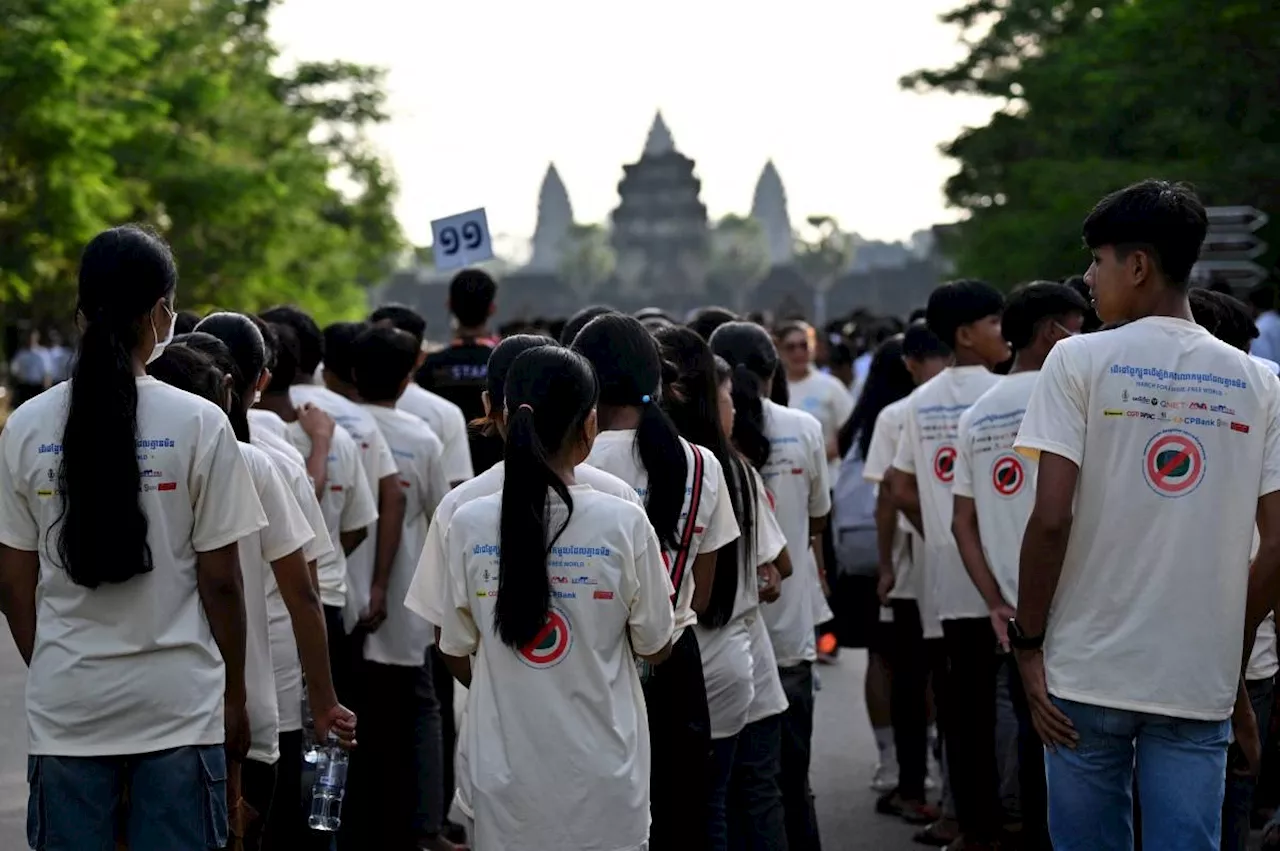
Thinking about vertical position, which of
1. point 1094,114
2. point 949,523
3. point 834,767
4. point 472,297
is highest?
point 1094,114

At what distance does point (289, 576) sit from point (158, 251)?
0.83 m

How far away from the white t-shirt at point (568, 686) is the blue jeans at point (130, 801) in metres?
0.57

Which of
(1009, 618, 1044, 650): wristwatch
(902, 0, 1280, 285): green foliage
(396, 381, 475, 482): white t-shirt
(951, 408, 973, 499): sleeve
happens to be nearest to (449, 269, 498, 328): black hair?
(396, 381, 475, 482): white t-shirt

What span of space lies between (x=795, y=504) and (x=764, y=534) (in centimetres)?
79

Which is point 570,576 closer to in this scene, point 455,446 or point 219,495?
point 219,495

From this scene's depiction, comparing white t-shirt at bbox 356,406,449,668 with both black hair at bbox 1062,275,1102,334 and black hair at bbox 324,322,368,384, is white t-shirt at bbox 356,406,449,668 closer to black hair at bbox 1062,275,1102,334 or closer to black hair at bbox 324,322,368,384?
black hair at bbox 324,322,368,384

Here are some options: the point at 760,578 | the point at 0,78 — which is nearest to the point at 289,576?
the point at 760,578

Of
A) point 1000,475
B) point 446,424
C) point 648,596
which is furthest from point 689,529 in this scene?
point 446,424

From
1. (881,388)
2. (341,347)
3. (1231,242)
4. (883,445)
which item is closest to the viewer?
(341,347)

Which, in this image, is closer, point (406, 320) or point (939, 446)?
point (939, 446)

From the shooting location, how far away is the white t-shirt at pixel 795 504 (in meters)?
5.93

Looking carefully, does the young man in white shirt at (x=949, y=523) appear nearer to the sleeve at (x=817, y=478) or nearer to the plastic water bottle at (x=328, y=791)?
the sleeve at (x=817, y=478)

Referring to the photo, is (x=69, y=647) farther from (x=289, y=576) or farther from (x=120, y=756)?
(x=289, y=576)

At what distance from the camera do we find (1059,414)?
13.4 ft
